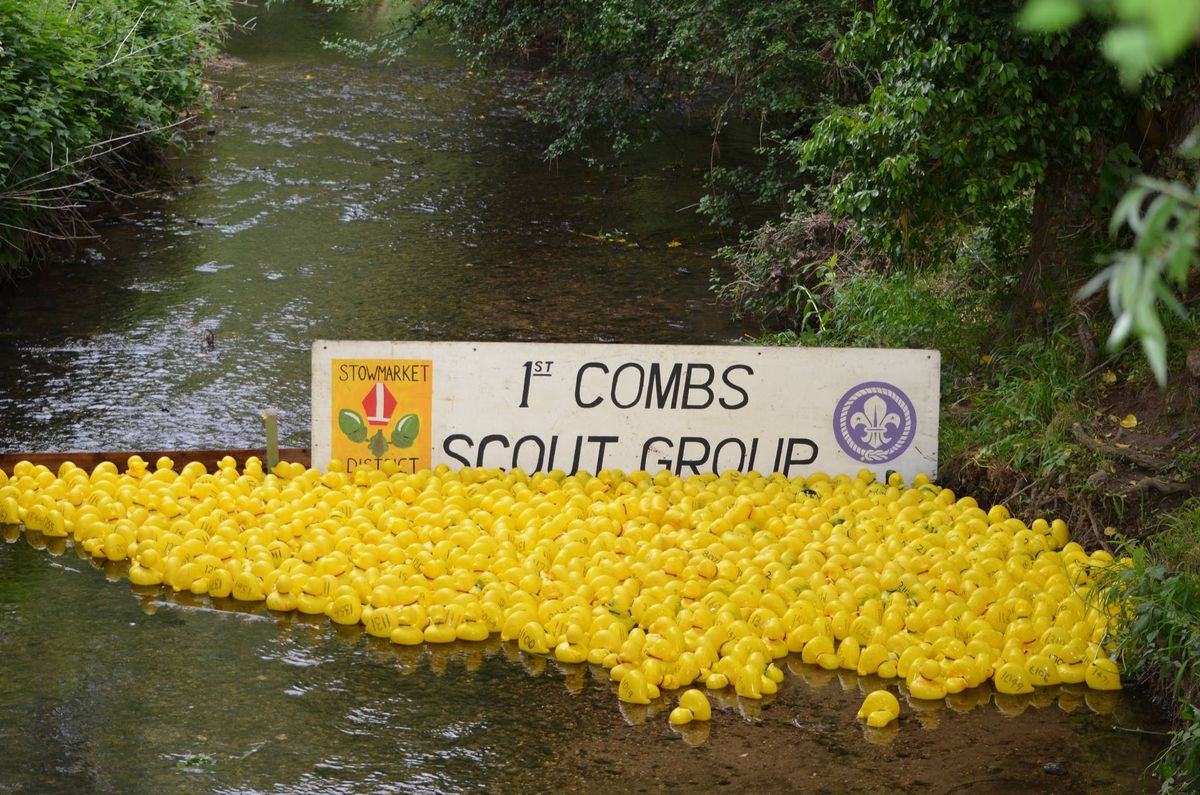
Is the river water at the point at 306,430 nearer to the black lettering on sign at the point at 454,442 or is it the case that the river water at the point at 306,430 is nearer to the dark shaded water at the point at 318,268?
the dark shaded water at the point at 318,268

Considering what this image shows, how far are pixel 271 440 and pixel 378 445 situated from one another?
1.84ft

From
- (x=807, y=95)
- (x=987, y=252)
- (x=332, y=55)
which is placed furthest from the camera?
(x=332, y=55)

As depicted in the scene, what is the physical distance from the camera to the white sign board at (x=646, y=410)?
6.76 metres

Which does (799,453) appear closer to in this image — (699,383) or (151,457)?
(699,383)

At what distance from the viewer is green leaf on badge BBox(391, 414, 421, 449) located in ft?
22.3

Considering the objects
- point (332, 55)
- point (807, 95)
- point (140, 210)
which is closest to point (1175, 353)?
point (807, 95)

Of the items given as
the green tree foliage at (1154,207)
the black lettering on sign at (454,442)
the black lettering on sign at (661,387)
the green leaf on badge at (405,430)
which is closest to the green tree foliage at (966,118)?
the black lettering on sign at (661,387)

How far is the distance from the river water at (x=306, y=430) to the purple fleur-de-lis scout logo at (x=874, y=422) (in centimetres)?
191

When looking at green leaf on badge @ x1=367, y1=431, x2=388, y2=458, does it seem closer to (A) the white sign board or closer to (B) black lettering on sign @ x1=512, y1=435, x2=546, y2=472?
(A) the white sign board

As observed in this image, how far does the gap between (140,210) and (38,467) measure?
6.47m

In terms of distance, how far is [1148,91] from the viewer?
6.45 meters

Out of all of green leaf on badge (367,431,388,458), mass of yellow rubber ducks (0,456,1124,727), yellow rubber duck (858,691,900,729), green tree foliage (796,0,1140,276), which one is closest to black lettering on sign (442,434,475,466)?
mass of yellow rubber ducks (0,456,1124,727)

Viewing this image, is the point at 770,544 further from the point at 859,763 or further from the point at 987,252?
the point at 987,252

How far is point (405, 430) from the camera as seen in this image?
6.79 metres
